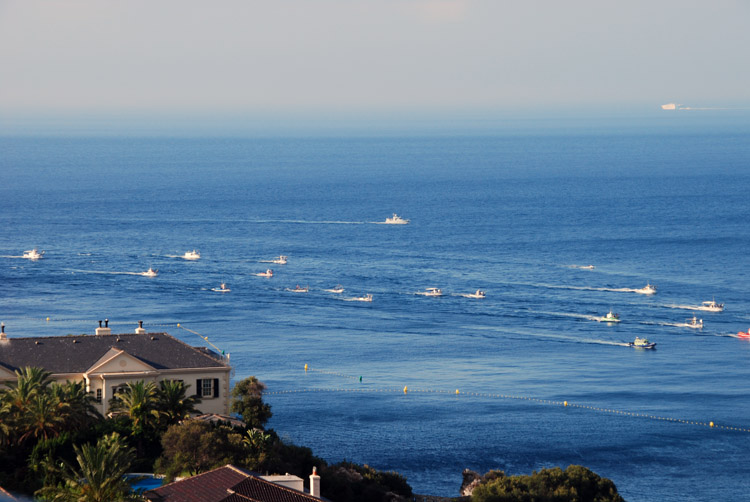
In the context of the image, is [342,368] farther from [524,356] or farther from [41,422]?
[41,422]

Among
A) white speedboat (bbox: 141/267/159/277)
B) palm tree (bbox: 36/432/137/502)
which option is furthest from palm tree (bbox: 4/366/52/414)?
white speedboat (bbox: 141/267/159/277)

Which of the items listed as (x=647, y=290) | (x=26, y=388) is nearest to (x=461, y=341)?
(x=647, y=290)

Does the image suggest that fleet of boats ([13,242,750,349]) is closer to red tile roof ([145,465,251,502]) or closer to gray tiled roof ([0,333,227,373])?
gray tiled roof ([0,333,227,373])

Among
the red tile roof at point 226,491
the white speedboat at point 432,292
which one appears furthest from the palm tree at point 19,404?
the white speedboat at point 432,292

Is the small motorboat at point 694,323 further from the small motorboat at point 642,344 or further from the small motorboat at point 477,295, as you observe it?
the small motorboat at point 477,295

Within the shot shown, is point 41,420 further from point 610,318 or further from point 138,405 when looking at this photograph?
point 610,318

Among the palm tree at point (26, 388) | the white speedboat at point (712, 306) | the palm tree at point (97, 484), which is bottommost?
the palm tree at point (97, 484)
